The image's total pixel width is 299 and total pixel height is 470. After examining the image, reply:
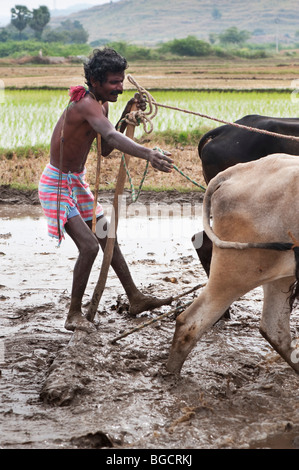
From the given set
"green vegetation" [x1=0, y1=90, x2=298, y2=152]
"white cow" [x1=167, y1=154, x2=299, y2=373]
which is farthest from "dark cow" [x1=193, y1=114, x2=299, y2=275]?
"green vegetation" [x1=0, y1=90, x2=298, y2=152]

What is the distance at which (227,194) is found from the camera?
3.69m

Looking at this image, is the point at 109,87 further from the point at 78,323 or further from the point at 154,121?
the point at 154,121

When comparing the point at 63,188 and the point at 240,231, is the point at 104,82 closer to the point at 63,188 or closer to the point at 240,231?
the point at 63,188

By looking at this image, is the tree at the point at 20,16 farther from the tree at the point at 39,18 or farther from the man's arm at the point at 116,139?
Result: the man's arm at the point at 116,139

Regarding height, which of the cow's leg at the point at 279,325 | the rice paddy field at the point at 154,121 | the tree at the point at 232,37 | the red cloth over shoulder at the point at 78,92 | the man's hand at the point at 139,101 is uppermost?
the red cloth over shoulder at the point at 78,92

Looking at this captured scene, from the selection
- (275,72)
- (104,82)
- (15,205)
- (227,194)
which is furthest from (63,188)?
(275,72)

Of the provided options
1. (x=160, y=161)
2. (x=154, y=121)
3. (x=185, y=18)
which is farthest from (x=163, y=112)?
(x=185, y=18)

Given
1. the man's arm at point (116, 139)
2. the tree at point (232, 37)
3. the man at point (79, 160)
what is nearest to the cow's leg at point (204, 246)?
the man at point (79, 160)

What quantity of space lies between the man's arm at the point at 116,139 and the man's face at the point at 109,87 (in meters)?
0.16

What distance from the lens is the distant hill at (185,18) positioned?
544 ft

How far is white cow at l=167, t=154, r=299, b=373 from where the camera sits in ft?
11.5

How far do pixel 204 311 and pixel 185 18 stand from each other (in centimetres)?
18314

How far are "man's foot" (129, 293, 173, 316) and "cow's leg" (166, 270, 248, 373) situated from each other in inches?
44.6
